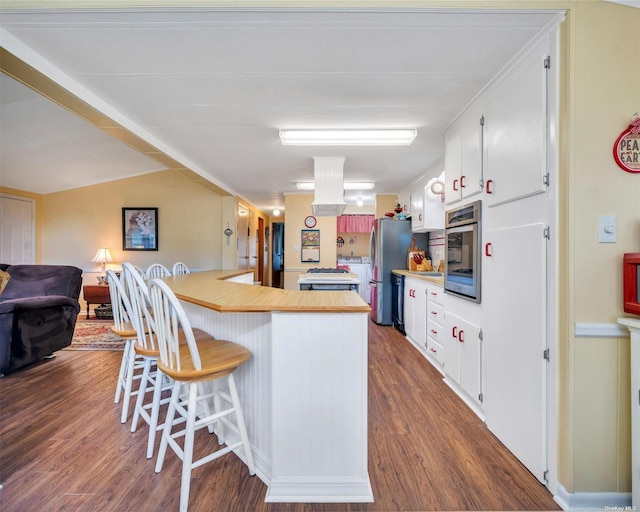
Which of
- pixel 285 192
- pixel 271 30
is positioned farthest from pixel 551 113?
pixel 285 192

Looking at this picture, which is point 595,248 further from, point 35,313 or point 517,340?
point 35,313

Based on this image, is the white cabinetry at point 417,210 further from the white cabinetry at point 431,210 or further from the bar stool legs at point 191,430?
the bar stool legs at point 191,430

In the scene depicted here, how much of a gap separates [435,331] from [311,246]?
319cm

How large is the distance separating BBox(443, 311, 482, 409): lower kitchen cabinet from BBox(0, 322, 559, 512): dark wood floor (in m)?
0.15

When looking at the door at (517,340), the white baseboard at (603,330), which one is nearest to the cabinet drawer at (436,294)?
the door at (517,340)

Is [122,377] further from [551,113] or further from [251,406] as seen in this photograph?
[551,113]

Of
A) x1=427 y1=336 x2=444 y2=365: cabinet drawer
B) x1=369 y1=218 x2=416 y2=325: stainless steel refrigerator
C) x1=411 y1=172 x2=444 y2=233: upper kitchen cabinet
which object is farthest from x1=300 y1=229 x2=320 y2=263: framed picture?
x1=427 y1=336 x2=444 y2=365: cabinet drawer

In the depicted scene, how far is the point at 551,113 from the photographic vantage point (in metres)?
1.37

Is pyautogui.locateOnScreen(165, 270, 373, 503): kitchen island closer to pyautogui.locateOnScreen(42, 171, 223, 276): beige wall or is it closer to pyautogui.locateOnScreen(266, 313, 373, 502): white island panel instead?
pyautogui.locateOnScreen(266, 313, 373, 502): white island panel

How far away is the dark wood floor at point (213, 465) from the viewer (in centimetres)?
132

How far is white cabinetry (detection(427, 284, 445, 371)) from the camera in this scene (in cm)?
269

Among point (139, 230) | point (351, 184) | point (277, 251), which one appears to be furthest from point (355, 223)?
point (139, 230)

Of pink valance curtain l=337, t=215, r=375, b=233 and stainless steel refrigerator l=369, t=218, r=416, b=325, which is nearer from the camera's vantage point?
stainless steel refrigerator l=369, t=218, r=416, b=325

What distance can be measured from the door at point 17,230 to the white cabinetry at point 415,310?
6325 millimetres
